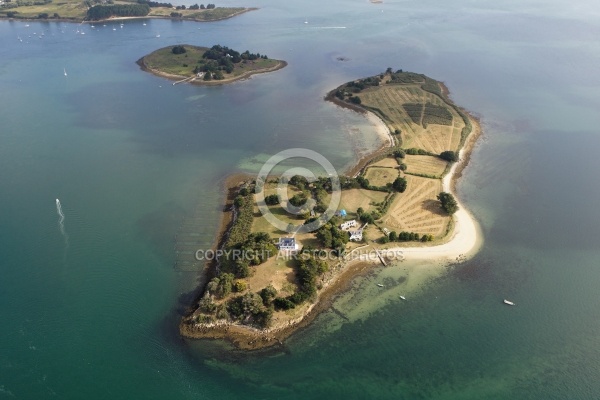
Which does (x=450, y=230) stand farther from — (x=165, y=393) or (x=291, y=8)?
(x=291, y=8)

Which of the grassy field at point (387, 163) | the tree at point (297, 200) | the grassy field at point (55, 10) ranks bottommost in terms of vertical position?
the tree at point (297, 200)

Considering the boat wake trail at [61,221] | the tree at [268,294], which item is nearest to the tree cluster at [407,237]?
the tree at [268,294]

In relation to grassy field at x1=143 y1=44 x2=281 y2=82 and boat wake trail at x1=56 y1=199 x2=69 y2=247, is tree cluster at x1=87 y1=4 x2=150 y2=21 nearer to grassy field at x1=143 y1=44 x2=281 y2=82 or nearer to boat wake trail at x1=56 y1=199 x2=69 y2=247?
grassy field at x1=143 y1=44 x2=281 y2=82

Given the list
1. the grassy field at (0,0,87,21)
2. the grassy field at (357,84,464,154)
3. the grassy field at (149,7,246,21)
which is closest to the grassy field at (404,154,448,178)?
the grassy field at (357,84,464,154)

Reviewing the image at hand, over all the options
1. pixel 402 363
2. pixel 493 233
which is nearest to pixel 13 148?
pixel 402 363

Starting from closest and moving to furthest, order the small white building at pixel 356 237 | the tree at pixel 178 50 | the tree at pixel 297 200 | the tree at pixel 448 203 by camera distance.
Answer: the small white building at pixel 356 237 < the tree at pixel 448 203 < the tree at pixel 297 200 < the tree at pixel 178 50

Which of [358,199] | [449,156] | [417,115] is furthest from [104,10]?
[449,156]

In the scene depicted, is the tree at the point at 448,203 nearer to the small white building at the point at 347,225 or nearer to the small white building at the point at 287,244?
the small white building at the point at 347,225
